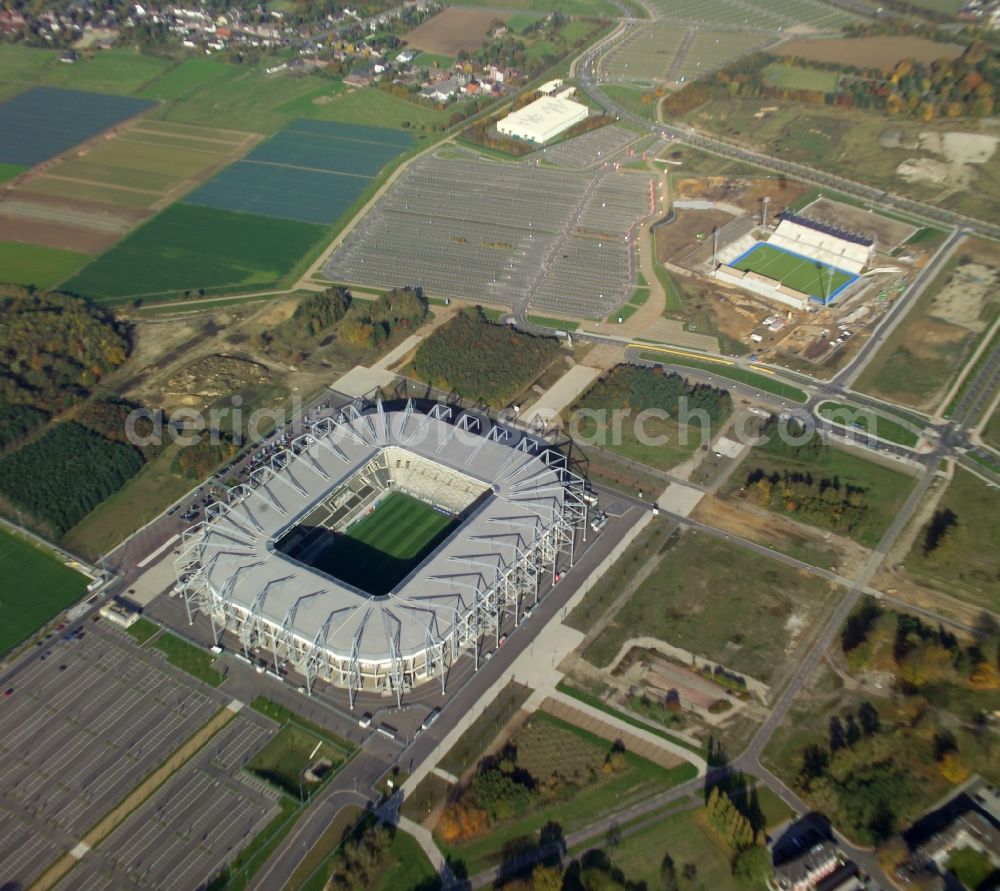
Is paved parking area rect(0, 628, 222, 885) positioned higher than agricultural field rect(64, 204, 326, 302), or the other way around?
agricultural field rect(64, 204, 326, 302)

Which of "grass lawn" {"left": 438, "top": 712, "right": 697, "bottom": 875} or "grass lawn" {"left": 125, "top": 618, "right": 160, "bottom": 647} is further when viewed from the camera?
"grass lawn" {"left": 125, "top": 618, "right": 160, "bottom": 647}

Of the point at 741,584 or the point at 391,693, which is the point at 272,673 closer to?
the point at 391,693

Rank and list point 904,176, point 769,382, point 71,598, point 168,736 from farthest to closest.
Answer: point 904,176
point 769,382
point 71,598
point 168,736

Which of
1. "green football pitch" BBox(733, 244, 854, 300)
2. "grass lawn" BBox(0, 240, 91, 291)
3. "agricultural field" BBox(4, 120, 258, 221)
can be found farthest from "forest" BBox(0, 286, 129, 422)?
"green football pitch" BBox(733, 244, 854, 300)

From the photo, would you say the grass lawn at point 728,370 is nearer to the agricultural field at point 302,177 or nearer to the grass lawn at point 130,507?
the grass lawn at point 130,507

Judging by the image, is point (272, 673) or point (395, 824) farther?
point (272, 673)

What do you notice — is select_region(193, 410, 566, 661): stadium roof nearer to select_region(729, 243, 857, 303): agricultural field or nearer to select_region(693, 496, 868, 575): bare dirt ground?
select_region(693, 496, 868, 575): bare dirt ground

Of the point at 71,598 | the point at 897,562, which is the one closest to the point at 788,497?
the point at 897,562
